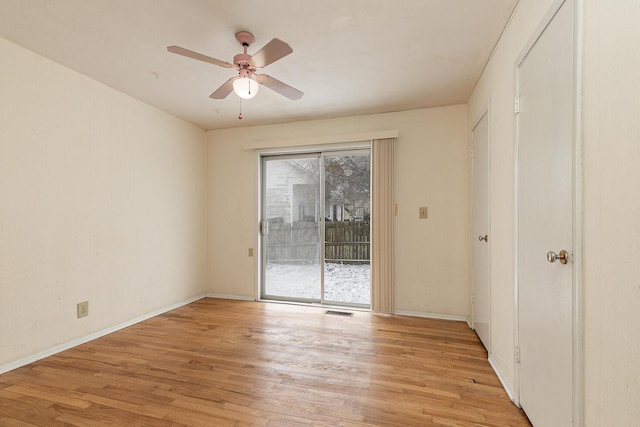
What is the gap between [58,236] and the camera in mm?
2623

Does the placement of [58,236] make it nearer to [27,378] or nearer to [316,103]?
[27,378]

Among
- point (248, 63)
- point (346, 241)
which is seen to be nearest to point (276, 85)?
point (248, 63)

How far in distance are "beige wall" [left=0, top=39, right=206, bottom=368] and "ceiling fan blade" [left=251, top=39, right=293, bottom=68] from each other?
77.0 inches

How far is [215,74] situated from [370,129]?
194 centimetres

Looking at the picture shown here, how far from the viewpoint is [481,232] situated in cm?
279

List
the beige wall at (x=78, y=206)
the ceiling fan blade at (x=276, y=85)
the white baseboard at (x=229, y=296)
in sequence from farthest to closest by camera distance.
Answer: the white baseboard at (x=229, y=296) < the beige wall at (x=78, y=206) < the ceiling fan blade at (x=276, y=85)

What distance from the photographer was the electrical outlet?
2787 millimetres

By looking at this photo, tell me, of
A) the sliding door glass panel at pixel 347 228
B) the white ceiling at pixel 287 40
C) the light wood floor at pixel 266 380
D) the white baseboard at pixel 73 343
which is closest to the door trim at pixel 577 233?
the light wood floor at pixel 266 380

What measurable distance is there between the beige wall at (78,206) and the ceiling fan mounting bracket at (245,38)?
1770 mm

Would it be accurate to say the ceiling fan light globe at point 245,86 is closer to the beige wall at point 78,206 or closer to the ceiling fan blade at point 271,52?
the ceiling fan blade at point 271,52

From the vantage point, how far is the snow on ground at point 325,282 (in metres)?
3.97

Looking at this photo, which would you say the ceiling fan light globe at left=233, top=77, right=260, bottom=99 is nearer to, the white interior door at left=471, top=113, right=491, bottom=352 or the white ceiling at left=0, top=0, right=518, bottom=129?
the white ceiling at left=0, top=0, right=518, bottom=129

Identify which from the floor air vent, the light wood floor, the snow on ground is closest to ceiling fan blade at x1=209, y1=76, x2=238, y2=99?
the light wood floor

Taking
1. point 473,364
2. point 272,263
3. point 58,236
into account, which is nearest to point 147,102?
point 58,236
